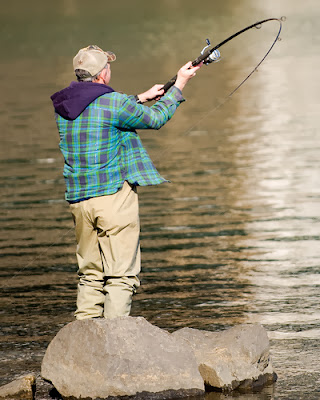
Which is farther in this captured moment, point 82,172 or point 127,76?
point 127,76

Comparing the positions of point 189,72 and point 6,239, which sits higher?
point 189,72

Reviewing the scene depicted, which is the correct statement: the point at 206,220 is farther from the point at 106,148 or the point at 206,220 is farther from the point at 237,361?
the point at 237,361

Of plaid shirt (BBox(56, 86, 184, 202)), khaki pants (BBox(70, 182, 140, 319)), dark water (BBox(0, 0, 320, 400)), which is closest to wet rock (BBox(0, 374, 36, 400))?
dark water (BBox(0, 0, 320, 400))

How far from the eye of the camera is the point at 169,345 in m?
6.24

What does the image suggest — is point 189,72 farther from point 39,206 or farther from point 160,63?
point 160,63

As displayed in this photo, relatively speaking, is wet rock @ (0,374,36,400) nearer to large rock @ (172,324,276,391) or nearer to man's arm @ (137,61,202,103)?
large rock @ (172,324,276,391)

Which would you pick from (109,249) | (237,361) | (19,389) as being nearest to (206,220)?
(109,249)

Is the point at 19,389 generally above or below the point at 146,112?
below

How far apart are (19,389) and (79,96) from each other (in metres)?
1.70

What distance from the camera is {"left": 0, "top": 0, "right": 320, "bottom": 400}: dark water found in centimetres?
770

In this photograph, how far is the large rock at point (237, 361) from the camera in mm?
6289

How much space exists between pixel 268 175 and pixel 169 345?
28.0ft

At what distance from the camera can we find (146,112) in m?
6.47

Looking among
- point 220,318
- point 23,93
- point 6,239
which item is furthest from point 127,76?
point 220,318
